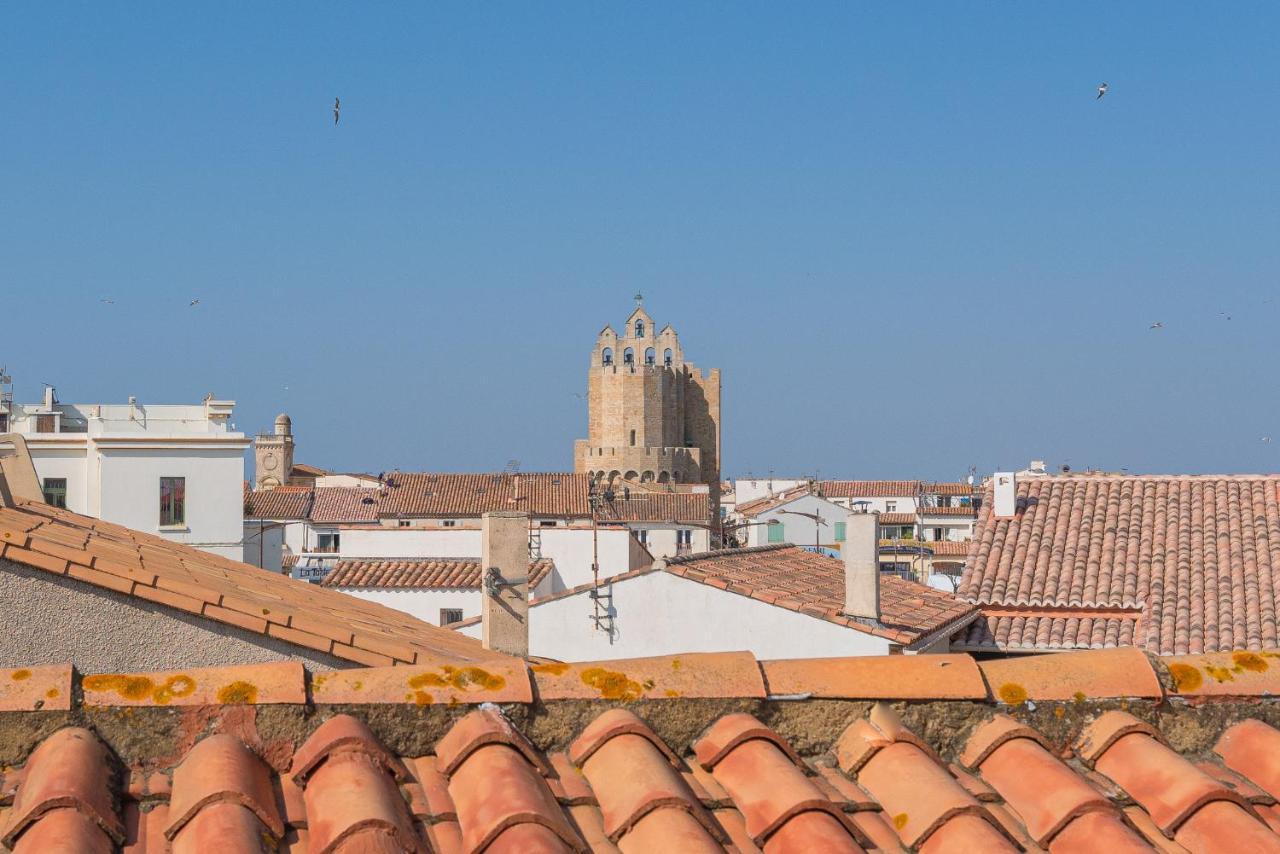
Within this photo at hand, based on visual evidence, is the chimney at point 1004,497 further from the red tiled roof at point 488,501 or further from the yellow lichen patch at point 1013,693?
the red tiled roof at point 488,501

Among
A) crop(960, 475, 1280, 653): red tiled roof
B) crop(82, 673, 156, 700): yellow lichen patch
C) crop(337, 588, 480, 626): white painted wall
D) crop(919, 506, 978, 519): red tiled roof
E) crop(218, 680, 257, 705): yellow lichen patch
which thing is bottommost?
crop(919, 506, 978, 519): red tiled roof

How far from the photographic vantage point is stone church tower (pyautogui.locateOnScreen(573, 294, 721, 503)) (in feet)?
338

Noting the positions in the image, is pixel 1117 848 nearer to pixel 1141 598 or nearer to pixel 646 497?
pixel 1141 598

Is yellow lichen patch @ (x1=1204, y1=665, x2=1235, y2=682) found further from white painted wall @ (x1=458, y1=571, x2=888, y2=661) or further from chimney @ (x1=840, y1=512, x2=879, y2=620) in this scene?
chimney @ (x1=840, y1=512, x2=879, y2=620)

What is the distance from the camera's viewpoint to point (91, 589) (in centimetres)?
661

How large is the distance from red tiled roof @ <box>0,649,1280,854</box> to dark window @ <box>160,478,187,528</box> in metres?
27.3

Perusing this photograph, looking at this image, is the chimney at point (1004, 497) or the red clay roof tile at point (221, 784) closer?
the red clay roof tile at point (221, 784)

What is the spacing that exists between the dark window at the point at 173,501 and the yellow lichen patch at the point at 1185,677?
27701 millimetres

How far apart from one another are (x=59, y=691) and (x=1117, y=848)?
219 cm

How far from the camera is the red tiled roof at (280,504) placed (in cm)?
5947

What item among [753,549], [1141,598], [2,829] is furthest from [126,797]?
[753,549]

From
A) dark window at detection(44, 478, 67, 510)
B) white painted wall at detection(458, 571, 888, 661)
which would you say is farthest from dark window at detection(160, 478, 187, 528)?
white painted wall at detection(458, 571, 888, 661)

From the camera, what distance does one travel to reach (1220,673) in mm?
3484

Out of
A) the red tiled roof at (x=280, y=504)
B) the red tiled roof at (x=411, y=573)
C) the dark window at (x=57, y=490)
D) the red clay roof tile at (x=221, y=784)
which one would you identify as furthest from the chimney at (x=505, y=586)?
the red tiled roof at (x=280, y=504)
